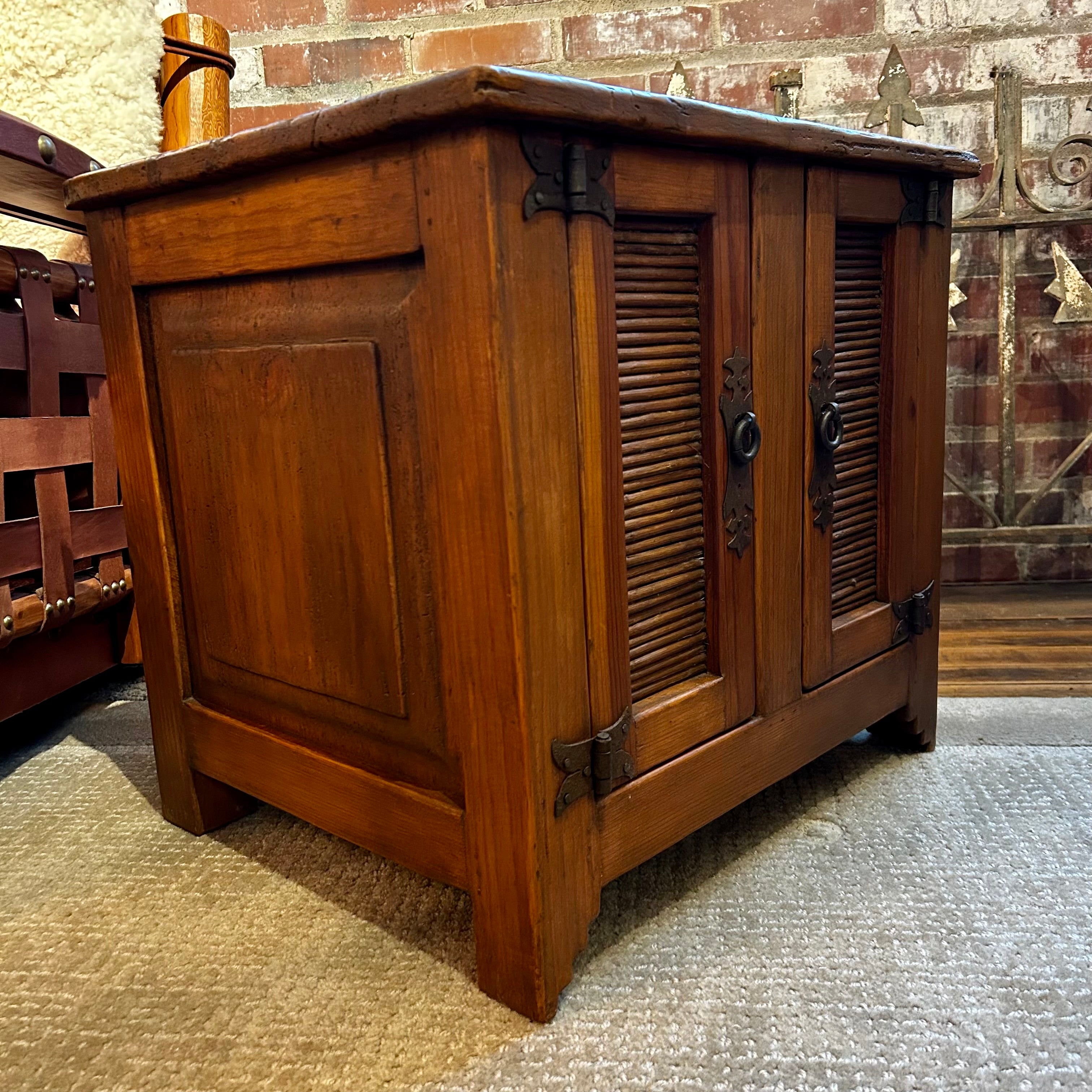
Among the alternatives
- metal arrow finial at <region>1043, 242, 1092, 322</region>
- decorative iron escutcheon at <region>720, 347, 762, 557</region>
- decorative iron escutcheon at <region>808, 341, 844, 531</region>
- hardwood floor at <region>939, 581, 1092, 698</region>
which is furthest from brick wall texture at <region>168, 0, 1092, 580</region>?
decorative iron escutcheon at <region>720, 347, 762, 557</region>

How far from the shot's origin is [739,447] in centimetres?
88

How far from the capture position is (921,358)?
1.11 m

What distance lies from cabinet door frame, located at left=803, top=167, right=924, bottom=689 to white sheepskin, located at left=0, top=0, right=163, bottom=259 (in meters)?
0.91

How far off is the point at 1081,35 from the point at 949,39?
22 cm

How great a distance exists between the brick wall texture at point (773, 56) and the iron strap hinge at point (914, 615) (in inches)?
35.1

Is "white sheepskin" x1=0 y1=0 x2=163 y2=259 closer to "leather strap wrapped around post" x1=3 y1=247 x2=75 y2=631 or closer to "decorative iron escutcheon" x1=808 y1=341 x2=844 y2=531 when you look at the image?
"leather strap wrapped around post" x1=3 y1=247 x2=75 y2=631

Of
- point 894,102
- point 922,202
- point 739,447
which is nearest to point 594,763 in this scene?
point 739,447

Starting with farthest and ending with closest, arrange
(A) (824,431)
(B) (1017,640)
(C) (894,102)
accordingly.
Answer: (C) (894,102), (B) (1017,640), (A) (824,431)

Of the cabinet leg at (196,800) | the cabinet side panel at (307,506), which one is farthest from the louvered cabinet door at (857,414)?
the cabinet leg at (196,800)

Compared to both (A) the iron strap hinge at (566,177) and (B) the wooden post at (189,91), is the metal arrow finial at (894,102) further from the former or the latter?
(A) the iron strap hinge at (566,177)

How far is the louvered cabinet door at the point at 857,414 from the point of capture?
973 mm

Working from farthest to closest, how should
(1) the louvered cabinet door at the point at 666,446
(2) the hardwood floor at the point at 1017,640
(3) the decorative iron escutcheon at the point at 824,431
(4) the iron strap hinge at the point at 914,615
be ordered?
(2) the hardwood floor at the point at 1017,640
(4) the iron strap hinge at the point at 914,615
(3) the decorative iron escutcheon at the point at 824,431
(1) the louvered cabinet door at the point at 666,446

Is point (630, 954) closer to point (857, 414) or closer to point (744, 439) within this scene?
Answer: point (744, 439)

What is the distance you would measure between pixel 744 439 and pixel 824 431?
141mm
